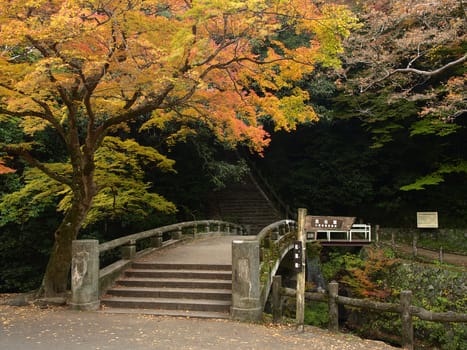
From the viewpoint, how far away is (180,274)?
10016 millimetres

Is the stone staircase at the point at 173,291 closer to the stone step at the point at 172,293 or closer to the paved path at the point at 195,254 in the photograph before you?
the stone step at the point at 172,293

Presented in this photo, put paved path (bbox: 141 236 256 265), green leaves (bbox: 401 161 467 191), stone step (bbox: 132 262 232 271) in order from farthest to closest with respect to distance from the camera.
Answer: green leaves (bbox: 401 161 467 191) < paved path (bbox: 141 236 256 265) < stone step (bbox: 132 262 232 271)

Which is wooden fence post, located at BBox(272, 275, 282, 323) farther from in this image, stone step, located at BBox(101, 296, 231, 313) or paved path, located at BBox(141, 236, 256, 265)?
paved path, located at BBox(141, 236, 256, 265)

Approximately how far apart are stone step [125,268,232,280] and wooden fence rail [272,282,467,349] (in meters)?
1.76

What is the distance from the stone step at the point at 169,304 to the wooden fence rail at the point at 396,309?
3.72 feet

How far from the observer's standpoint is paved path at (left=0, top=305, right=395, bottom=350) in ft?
20.4

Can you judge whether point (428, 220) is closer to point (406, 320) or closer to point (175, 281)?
point (406, 320)

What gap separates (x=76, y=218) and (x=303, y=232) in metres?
5.29

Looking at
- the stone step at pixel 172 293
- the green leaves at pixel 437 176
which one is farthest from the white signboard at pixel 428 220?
the stone step at pixel 172 293

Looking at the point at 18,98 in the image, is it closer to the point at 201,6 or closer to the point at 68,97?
the point at 68,97

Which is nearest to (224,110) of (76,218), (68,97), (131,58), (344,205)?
(131,58)

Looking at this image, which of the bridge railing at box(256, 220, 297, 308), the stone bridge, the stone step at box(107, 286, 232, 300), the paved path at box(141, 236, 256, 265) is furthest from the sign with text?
the paved path at box(141, 236, 256, 265)

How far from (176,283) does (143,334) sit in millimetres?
2861

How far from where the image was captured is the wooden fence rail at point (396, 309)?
7246 millimetres
